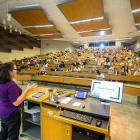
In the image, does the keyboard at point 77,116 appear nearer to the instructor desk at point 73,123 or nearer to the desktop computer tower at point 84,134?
the instructor desk at point 73,123

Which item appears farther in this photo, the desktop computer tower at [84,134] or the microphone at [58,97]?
the microphone at [58,97]

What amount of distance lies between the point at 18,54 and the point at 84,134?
13.4 m

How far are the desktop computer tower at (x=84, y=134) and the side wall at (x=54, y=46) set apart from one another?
651 inches

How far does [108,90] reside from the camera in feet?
6.34

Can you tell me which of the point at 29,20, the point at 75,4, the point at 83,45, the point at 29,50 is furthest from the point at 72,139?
the point at 83,45

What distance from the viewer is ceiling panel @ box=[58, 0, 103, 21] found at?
558 centimetres

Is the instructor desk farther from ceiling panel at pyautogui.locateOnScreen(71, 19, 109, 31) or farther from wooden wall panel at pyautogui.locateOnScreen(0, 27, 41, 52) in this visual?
wooden wall panel at pyautogui.locateOnScreen(0, 27, 41, 52)

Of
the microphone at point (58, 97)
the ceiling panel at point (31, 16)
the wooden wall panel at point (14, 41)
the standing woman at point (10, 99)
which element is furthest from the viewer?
the wooden wall panel at point (14, 41)

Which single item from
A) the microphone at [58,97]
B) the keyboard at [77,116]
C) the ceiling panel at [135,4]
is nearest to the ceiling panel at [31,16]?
the ceiling panel at [135,4]

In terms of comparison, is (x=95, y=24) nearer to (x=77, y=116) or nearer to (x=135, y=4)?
(x=135, y=4)

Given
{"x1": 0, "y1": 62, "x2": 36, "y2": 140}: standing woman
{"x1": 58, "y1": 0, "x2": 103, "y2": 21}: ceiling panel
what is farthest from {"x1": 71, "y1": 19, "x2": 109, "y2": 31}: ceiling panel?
{"x1": 0, "y1": 62, "x2": 36, "y2": 140}: standing woman

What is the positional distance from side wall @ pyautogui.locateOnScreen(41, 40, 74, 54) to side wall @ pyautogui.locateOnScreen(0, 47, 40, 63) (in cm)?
121

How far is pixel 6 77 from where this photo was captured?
1543 mm

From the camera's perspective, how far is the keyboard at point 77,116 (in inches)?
60.8
